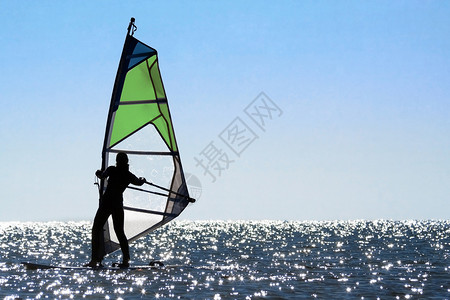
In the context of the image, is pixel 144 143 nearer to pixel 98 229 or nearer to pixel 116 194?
pixel 116 194

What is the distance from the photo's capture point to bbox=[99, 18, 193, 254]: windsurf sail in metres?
12.0

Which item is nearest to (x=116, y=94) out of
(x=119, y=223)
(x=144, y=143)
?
(x=144, y=143)

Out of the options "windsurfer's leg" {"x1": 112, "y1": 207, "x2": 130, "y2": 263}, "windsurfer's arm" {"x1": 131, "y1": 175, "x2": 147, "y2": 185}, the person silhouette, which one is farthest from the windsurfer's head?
"windsurfer's leg" {"x1": 112, "y1": 207, "x2": 130, "y2": 263}

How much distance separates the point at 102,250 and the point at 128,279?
831 millimetres

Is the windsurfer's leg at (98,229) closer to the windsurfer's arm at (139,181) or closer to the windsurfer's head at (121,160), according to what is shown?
the windsurfer's arm at (139,181)

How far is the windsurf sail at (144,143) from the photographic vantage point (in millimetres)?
12039

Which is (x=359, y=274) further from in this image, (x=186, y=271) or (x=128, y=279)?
(x=128, y=279)

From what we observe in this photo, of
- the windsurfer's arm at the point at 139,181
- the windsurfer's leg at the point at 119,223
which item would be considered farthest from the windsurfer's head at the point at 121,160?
the windsurfer's leg at the point at 119,223

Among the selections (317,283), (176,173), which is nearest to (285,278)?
(317,283)

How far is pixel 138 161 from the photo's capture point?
12.2m

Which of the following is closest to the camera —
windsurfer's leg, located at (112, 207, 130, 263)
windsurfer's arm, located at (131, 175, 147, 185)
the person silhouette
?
windsurfer's arm, located at (131, 175, 147, 185)

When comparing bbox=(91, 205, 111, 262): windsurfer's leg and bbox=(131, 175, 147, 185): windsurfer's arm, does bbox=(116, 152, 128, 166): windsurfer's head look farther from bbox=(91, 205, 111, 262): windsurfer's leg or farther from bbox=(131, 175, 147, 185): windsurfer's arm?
bbox=(91, 205, 111, 262): windsurfer's leg

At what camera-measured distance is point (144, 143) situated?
12.3 meters

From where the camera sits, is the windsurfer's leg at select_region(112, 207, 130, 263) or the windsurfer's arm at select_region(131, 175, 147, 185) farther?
the windsurfer's leg at select_region(112, 207, 130, 263)
